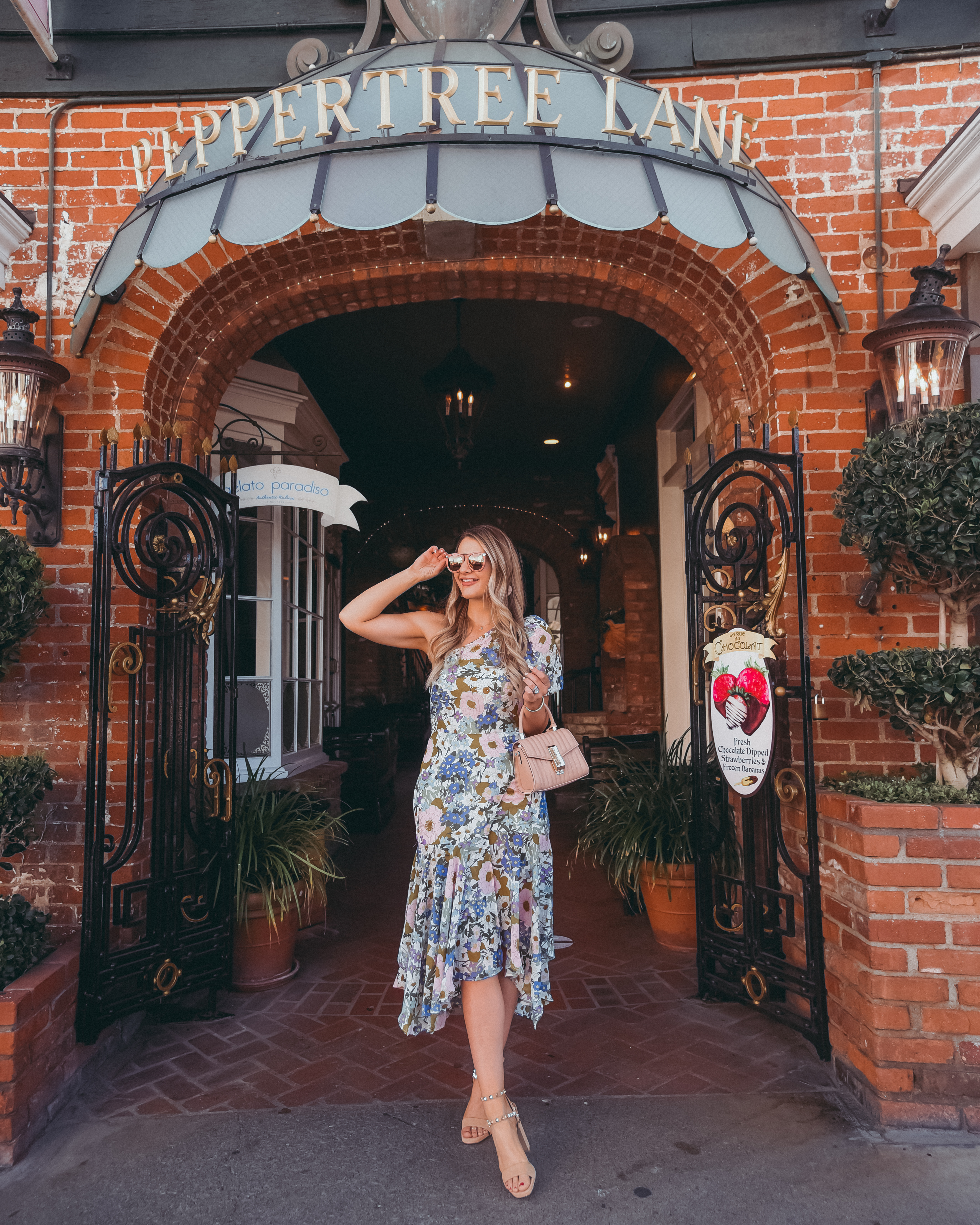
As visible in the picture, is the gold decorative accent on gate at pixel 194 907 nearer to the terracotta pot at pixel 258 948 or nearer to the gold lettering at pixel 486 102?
the terracotta pot at pixel 258 948

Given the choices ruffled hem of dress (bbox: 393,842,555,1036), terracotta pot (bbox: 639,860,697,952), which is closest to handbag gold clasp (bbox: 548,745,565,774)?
ruffled hem of dress (bbox: 393,842,555,1036)

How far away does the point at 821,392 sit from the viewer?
3209mm

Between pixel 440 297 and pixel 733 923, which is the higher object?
pixel 440 297

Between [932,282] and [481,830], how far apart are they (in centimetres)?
243

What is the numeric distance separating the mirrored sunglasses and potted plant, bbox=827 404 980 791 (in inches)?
49.4

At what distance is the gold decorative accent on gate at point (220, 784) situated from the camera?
11.1 ft

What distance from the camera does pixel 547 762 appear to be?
2264 millimetres

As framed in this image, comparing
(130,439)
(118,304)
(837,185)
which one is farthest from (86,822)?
(837,185)

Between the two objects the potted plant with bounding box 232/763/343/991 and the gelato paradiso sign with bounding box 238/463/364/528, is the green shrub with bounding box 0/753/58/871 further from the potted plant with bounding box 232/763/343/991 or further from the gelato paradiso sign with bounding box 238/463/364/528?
the gelato paradiso sign with bounding box 238/463/364/528

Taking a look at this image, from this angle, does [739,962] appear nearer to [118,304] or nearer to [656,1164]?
[656,1164]

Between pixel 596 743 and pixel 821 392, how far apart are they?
4.05 metres

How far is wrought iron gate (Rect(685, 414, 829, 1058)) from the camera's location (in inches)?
113

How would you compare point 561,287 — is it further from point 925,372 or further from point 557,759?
point 557,759

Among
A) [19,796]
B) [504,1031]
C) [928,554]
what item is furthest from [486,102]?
[504,1031]
